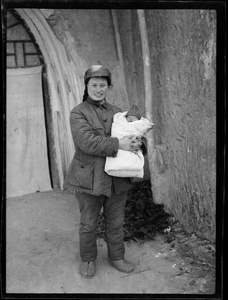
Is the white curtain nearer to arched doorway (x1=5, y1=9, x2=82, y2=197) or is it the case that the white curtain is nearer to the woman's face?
arched doorway (x1=5, y1=9, x2=82, y2=197)

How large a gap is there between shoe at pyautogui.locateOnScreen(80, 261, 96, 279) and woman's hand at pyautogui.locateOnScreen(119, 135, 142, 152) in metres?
1.08

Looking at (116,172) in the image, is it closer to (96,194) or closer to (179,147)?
(96,194)

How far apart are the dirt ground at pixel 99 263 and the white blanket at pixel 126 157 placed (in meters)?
0.98

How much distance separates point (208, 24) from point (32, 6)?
1.41 meters

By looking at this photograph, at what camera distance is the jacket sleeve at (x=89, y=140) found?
3.32 meters

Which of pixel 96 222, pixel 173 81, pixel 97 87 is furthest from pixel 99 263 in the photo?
pixel 173 81

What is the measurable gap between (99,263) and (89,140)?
4.12 ft

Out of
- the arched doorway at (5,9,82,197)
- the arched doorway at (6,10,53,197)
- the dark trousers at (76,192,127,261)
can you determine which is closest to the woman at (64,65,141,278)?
the dark trousers at (76,192,127,261)

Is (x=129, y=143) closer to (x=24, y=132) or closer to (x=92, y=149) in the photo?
(x=92, y=149)

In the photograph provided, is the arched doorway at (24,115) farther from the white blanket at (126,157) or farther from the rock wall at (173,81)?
the white blanket at (126,157)

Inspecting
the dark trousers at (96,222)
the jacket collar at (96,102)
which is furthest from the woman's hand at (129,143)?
the dark trousers at (96,222)

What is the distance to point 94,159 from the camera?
3.46 m

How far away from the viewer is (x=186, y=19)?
12.7 feet

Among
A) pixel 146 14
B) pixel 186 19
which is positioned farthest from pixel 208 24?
pixel 146 14
